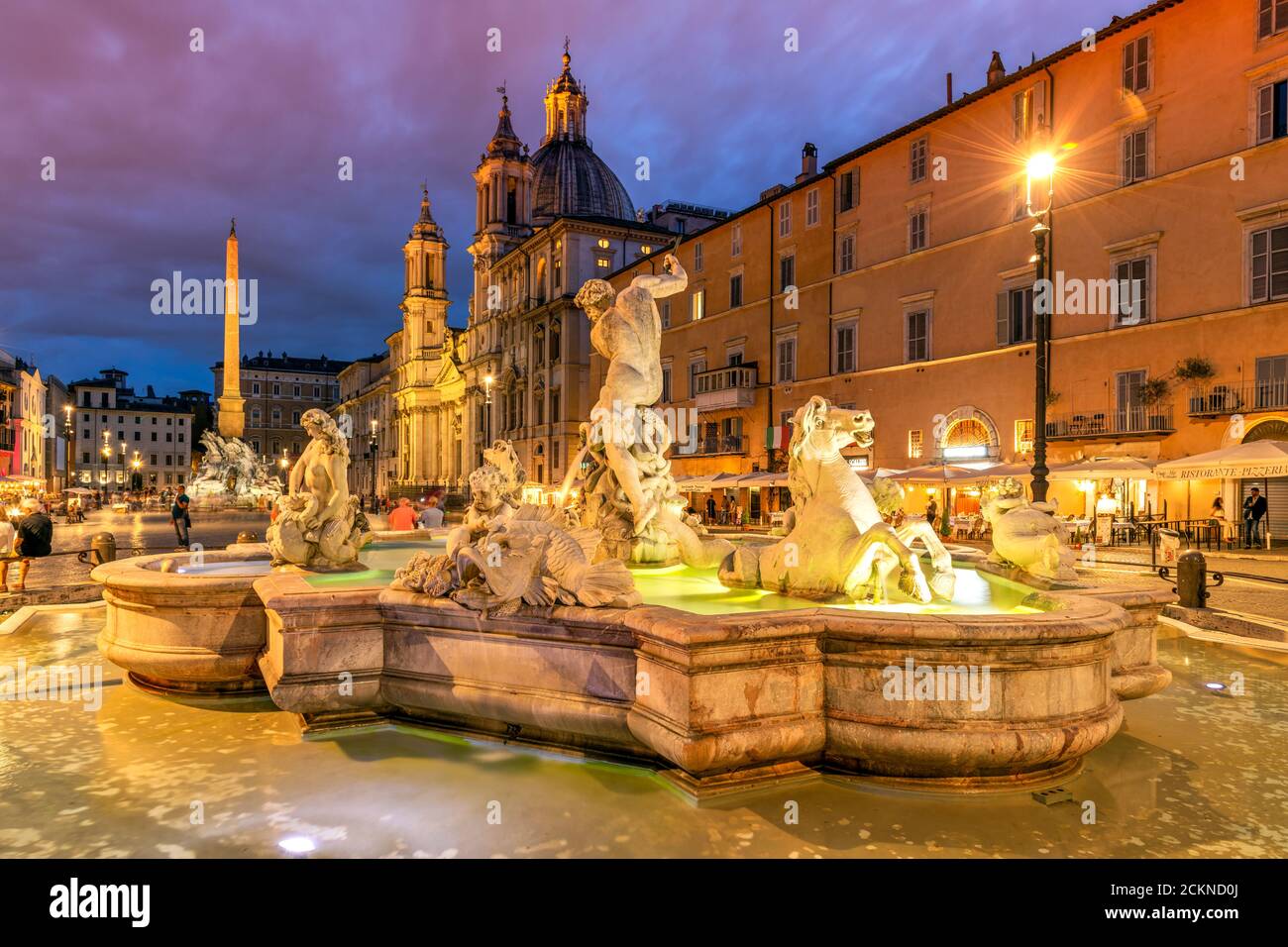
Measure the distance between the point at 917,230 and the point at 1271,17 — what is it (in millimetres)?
11021

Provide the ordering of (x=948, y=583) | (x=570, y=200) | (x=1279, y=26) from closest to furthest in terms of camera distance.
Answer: (x=948, y=583) < (x=1279, y=26) < (x=570, y=200)

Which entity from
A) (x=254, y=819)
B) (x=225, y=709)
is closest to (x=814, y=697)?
(x=254, y=819)

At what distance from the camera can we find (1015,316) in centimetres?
2534

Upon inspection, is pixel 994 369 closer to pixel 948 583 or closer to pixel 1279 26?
pixel 1279 26

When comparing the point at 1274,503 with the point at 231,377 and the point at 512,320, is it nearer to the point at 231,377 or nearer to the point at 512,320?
the point at 231,377

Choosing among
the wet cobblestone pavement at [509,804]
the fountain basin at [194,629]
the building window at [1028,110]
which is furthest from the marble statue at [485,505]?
the building window at [1028,110]

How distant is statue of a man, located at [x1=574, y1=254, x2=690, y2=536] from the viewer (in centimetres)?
697

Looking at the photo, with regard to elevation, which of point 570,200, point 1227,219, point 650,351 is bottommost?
point 650,351

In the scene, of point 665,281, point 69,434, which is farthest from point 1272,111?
point 69,434

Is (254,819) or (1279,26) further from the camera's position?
(1279,26)

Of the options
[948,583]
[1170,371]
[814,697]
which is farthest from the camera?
[1170,371]

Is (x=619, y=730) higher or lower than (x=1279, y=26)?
lower

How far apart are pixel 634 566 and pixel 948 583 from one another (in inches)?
108

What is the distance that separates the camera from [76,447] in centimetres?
9438
